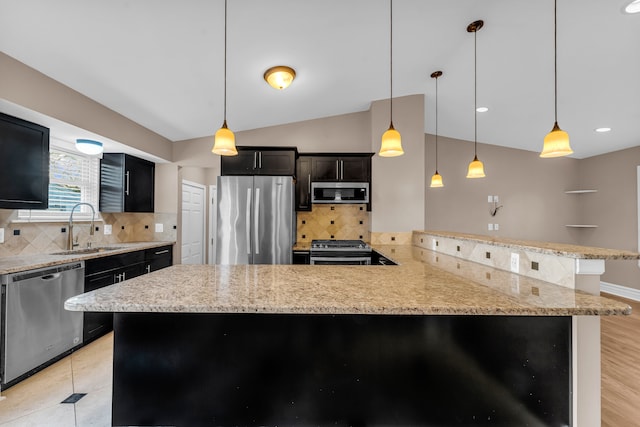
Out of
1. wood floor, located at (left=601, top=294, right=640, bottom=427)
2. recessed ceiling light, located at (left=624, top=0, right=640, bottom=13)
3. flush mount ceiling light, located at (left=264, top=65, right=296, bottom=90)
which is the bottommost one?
wood floor, located at (left=601, top=294, right=640, bottom=427)

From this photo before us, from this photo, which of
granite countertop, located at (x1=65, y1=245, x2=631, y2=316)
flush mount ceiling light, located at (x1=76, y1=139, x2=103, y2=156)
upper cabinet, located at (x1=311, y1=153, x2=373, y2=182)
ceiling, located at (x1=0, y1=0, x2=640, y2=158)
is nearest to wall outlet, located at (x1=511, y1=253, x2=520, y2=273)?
granite countertop, located at (x1=65, y1=245, x2=631, y2=316)

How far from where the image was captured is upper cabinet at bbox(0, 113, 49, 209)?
2.25m

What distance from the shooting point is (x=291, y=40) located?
2.31m

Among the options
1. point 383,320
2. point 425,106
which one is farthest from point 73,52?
point 425,106

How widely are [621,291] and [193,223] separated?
7546 millimetres

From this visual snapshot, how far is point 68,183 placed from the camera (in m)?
3.21

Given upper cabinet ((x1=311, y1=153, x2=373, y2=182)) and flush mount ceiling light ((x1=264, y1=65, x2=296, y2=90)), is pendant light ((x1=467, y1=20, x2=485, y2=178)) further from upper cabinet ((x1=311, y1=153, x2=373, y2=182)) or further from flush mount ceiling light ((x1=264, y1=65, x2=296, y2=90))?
flush mount ceiling light ((x1=264, y1=65, x2=296, y2=90))

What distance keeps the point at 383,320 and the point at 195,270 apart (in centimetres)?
120

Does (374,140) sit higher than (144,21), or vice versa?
(144,21)

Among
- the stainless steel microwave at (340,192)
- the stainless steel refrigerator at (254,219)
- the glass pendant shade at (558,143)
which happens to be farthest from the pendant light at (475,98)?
the stainless steel refrigerator at (254,219)

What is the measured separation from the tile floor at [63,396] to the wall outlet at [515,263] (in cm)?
281

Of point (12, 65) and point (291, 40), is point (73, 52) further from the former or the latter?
point (291, 40)

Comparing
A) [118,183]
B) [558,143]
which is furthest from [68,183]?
[558,143]

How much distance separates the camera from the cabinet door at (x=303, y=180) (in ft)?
13.1
